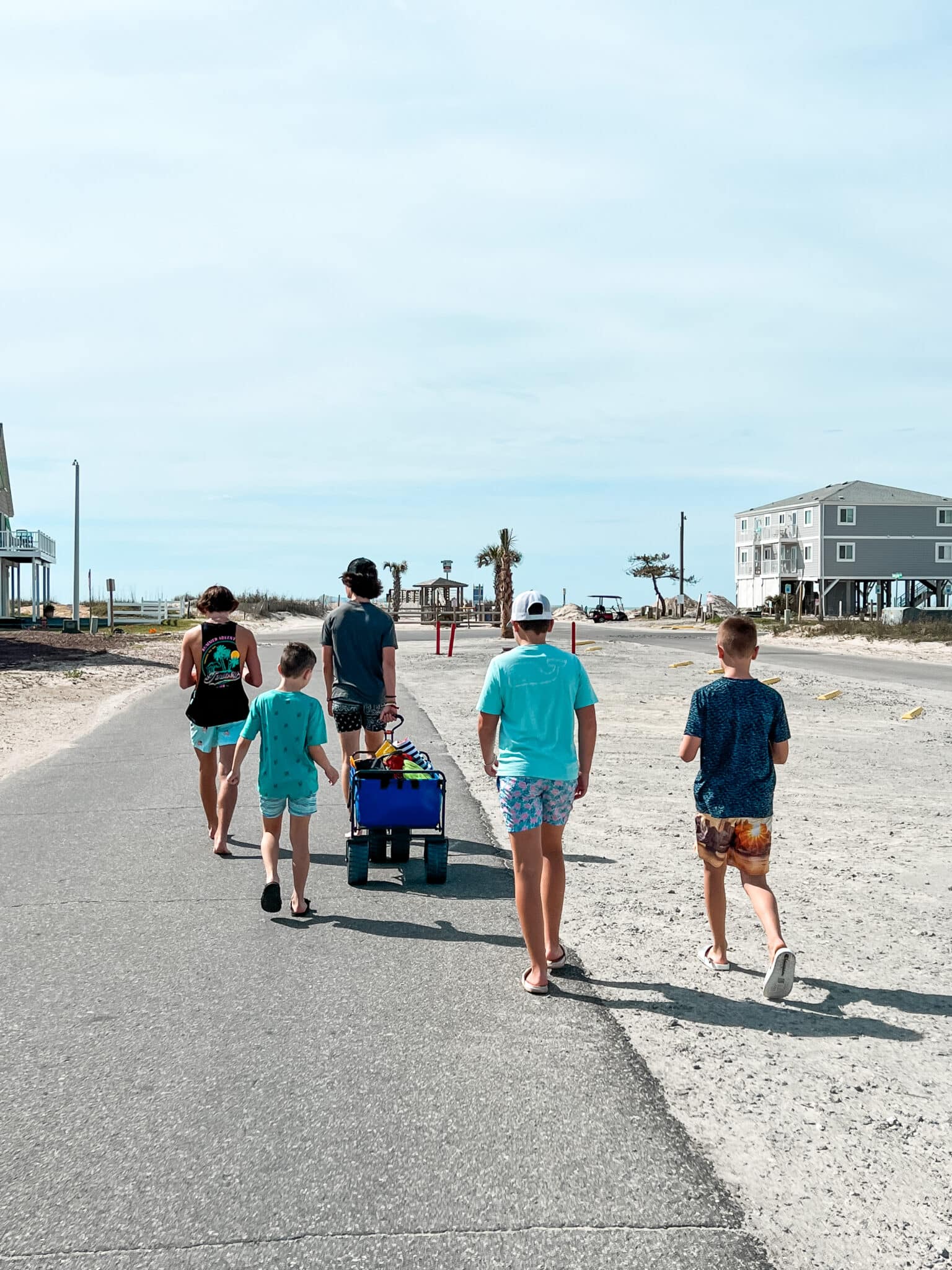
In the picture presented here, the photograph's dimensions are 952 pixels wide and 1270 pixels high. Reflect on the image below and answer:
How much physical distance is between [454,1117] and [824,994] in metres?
2.11

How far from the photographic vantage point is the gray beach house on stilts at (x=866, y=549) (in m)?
73.2

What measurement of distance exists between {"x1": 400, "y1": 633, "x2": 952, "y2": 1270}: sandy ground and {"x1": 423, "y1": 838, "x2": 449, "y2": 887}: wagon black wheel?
0.82 m

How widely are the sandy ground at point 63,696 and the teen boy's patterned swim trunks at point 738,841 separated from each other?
870cm

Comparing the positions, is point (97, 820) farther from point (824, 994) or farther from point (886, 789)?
point (886, 789)

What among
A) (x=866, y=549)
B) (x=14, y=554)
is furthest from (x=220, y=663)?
(x=866, y=549)

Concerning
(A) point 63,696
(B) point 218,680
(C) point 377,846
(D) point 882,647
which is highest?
(B) point 218,680

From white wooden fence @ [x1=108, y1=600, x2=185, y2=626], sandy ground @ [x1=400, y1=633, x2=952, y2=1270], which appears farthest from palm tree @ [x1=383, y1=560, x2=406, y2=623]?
sandy ground @ [x1=400, y1=633, x2=952, y2=1270]

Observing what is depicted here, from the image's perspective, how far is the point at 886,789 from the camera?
35.9 ft

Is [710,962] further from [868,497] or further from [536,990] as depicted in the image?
[868,497]

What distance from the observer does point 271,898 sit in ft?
19.6

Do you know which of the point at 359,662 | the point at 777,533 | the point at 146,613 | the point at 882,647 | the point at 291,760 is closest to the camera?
the point at 291,760

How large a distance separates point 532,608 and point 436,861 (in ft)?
8.12

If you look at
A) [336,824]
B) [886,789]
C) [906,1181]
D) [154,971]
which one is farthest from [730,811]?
[886,789]

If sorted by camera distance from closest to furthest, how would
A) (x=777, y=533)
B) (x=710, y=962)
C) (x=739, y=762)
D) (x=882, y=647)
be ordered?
(x=739, y=762) → (x=710, y=962) → (x=882, y=647) → (x=777, y=533)
